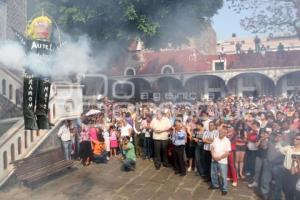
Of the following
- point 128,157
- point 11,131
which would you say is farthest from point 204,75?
point 11,131

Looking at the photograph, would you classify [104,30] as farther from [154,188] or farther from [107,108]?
[154,188]

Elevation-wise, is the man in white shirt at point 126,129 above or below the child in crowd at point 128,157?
above

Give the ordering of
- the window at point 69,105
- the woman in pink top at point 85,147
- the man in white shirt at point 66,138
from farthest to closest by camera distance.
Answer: the window at point 69,105, the woman in pink top at point 85,147, the man in white shirt at point 66,138

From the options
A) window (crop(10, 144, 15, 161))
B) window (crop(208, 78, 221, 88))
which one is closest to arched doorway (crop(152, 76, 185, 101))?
window (crop(208, 78, 221, 88))

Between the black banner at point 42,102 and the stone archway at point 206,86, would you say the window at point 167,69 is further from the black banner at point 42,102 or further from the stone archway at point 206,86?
the black banner at point 42,102

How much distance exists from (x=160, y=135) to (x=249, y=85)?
25482 millimetres

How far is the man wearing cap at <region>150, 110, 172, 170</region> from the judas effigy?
4.43 meters

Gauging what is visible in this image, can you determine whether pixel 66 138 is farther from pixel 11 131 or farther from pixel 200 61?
pixel 200 61

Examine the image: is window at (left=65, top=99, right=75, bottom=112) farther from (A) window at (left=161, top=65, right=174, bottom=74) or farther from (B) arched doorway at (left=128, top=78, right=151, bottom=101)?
(A) window at (left=161, top=65, right=174, bottom=74)

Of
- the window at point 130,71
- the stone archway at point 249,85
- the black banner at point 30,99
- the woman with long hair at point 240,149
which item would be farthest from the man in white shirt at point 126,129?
the window at point 130,71

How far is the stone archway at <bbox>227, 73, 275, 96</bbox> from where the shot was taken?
3366 cm

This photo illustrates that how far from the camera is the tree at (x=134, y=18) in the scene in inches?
579

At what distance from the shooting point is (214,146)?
28.2ft

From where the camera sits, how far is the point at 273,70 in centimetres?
3241
